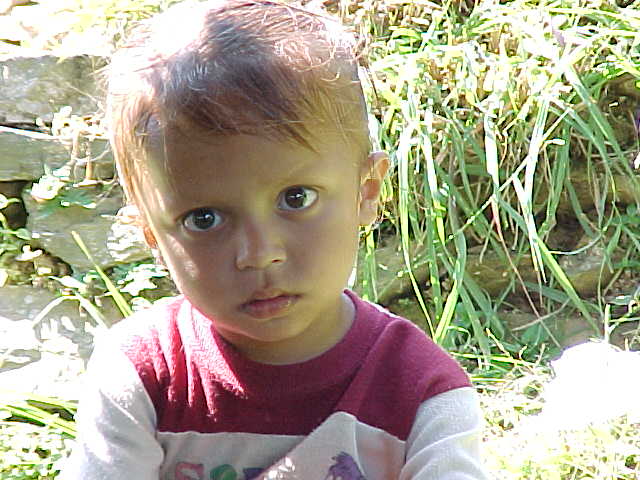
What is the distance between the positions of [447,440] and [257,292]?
0.38 meters

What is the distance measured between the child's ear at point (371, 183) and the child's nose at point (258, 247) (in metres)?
0.21

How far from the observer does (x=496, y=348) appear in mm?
3035

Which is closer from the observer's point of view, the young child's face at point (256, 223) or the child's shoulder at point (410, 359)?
the young child's face at point (256, 223)

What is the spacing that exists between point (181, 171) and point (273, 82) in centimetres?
18

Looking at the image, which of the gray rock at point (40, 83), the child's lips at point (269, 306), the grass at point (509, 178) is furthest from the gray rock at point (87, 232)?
the child's lips at point (269, 306)

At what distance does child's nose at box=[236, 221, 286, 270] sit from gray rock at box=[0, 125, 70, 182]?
5.86 feet

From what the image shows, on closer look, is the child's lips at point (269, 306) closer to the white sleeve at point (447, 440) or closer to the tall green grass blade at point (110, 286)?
the white sleeve at point (447, 440)

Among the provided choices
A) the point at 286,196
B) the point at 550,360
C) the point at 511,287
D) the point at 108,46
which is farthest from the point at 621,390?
the point at 108,46

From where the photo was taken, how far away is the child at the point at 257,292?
1.63 metres

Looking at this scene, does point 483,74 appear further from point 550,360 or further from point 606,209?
Result: point 550,360

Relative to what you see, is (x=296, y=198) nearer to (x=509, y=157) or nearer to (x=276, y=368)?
(x=276, y=368)

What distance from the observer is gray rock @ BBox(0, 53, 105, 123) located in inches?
133

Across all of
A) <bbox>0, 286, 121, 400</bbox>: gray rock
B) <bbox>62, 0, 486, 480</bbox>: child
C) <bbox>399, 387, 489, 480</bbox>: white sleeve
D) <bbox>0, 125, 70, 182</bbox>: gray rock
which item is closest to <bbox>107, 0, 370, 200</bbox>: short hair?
<bbox>62, 0, 486, 480</bbox>: child

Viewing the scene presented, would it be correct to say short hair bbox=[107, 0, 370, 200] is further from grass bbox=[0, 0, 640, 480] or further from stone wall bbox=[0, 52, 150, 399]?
stone wall bbox=[0, 52, 150, 399]
